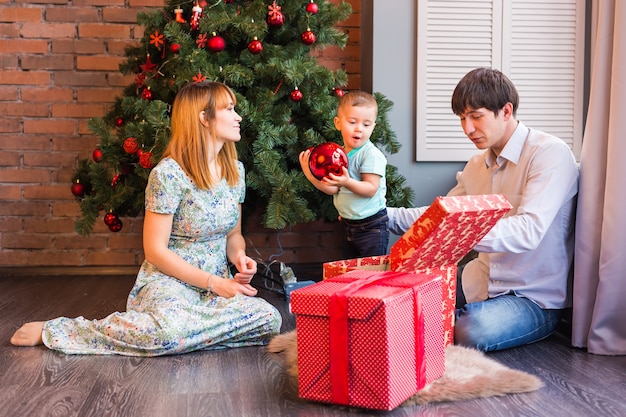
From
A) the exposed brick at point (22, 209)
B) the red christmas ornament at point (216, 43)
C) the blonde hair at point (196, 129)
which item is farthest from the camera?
the exposed brick at point (22, 209)

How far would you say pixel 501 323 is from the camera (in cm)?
220

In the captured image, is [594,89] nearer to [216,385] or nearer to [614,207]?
[614,207]

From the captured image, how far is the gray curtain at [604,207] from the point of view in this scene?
6.95ft

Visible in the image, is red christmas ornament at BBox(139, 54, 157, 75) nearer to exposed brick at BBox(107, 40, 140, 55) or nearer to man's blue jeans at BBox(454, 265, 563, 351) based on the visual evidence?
exposed brick at BBox(107, 40, 140, 55)

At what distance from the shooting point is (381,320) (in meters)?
1.58

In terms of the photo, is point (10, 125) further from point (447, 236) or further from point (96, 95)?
point (447, 236)

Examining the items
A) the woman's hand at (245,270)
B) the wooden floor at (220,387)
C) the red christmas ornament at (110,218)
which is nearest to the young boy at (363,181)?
the woman's hand at (245,270)

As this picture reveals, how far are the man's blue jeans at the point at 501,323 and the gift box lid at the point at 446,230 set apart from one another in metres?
0.28

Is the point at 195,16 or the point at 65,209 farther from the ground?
the point at 195,16

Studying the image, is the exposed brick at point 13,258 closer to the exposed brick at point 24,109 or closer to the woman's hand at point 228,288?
the exposed brick at point 24,109

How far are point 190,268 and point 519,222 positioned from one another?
43.5 inches

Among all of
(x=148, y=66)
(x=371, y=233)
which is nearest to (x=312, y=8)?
(x=148, y=66)

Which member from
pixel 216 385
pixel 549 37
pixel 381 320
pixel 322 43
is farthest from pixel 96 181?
pixel 549 37

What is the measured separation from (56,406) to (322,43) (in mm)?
2113
